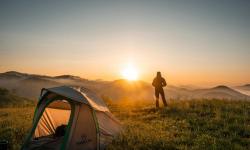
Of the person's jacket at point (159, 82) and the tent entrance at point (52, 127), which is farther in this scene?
the person's jacket at point (159, 82)

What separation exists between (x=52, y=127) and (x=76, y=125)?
2.66 metres

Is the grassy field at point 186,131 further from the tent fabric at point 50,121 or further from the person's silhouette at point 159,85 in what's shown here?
the person's silhouette at point 159,85

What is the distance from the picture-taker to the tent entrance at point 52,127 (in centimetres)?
953

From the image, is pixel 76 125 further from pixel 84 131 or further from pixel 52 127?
pixel 52 127

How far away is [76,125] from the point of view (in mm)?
8617

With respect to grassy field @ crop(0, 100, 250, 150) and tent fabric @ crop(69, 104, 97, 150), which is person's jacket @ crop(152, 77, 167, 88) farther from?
tent fabric @ crop(69, 104, 97, 150)

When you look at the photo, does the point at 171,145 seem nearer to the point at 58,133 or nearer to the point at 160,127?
the point at 160,127

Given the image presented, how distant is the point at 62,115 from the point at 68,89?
252cm

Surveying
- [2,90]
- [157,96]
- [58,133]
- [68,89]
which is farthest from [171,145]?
[2,90]

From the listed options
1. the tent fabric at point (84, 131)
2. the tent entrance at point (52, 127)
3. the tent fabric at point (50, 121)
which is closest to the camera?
the tent fabric at point (84, 131)

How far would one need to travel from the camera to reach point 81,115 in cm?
878

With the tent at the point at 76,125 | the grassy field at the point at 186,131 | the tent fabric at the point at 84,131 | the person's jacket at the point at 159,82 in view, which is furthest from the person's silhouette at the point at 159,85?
the tent fabric at the point at 84,131

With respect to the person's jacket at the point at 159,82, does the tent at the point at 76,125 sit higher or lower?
lower

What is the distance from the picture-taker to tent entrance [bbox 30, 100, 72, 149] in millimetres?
9526
